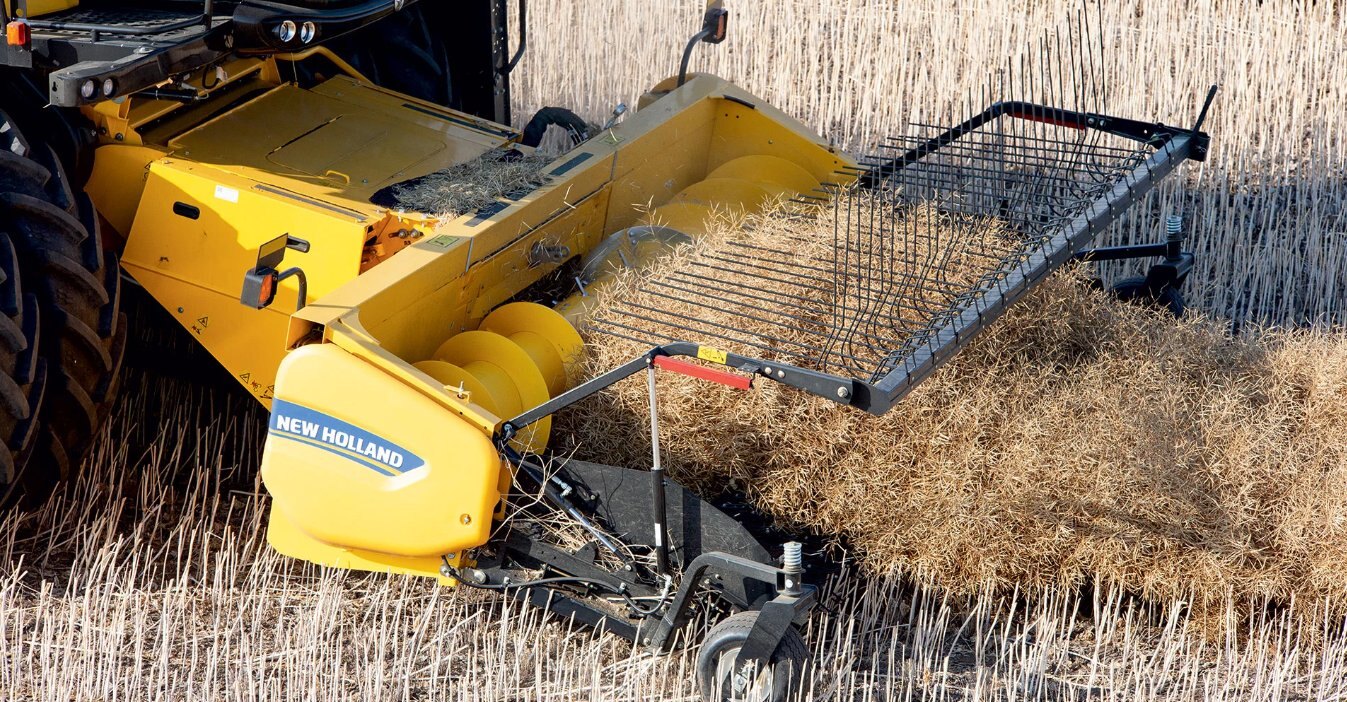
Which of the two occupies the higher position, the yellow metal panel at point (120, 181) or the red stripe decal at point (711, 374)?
the yellow metal panel at point (120, 181)

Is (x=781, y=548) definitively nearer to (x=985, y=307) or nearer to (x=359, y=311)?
(x=985, y=307)

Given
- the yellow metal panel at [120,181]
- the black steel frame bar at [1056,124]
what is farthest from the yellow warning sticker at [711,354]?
the yellow metal panel at [120,181]

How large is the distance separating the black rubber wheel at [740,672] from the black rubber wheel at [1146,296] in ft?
6.55

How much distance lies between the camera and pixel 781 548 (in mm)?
3309

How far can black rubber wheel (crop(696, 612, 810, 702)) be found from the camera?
9.56 feet

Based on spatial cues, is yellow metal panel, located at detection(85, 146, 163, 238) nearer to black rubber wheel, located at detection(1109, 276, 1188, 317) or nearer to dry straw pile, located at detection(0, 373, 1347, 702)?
dry straw pile, located at detection(0, 373, 1347, 702)

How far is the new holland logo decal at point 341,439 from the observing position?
10.0 ft

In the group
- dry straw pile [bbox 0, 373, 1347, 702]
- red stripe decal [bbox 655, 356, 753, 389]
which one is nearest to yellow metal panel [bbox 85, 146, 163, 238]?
dry straw pile [bbox 0, 373, 1347, 702]

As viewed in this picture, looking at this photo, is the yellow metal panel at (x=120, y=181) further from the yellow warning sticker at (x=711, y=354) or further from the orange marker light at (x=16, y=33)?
the yellow warning sticker at (x=711, y=354)

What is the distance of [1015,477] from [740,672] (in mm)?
843

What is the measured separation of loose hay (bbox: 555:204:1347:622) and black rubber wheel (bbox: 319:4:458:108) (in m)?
1.84

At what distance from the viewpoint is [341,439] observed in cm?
309

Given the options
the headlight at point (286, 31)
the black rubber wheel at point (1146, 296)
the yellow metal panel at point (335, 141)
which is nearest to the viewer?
the headlight at point (286, 31)

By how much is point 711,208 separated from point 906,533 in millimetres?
1317
